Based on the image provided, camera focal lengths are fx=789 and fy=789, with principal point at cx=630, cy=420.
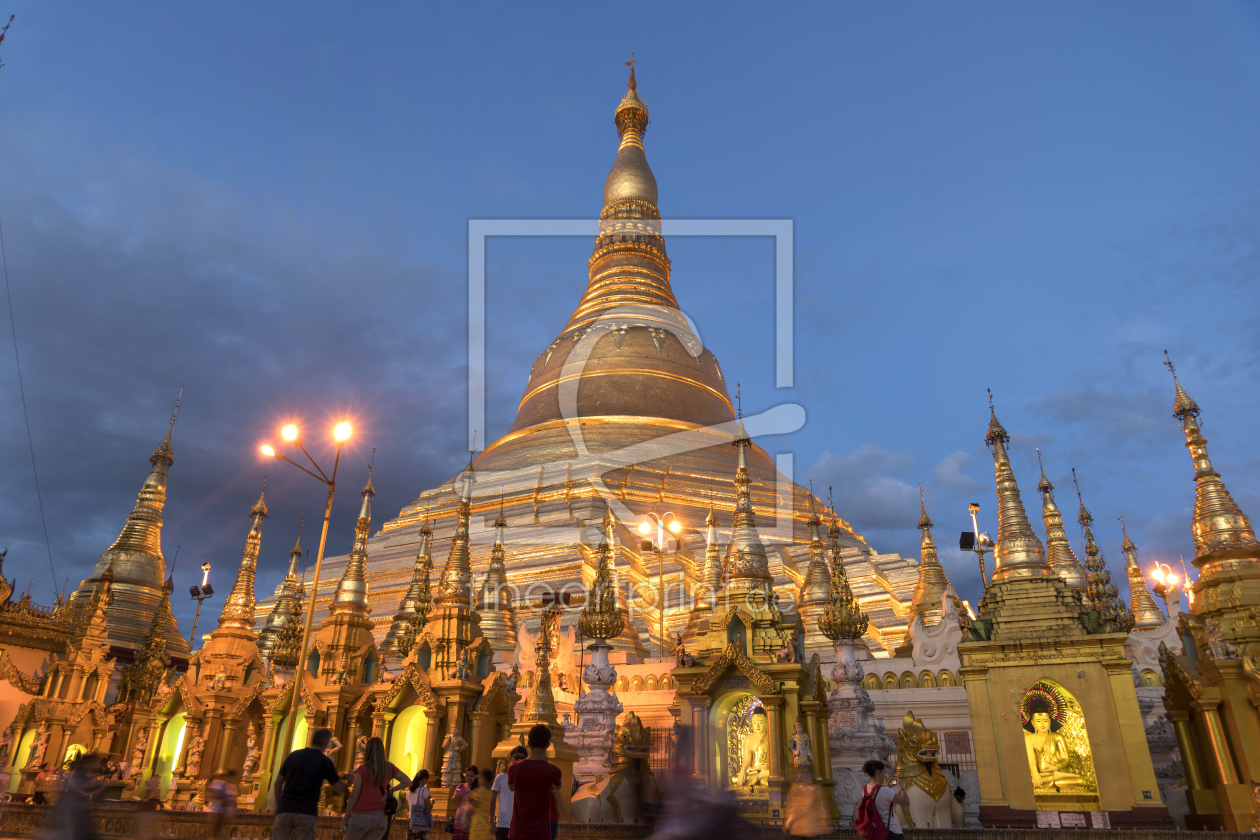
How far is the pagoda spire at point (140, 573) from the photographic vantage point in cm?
3072

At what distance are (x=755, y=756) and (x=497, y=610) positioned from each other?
1124cm

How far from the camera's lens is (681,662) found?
1390 centimetres

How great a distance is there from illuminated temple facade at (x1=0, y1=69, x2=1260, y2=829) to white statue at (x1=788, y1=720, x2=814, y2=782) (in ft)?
0.41

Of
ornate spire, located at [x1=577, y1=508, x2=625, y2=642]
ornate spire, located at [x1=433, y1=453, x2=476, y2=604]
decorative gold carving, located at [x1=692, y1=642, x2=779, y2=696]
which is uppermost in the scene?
ornate spire, located at [x1=433, y1=453, x2=476, y2=604]

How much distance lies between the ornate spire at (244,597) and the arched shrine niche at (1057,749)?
22238 mm

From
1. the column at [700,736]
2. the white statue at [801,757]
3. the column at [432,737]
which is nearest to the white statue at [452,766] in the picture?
the column at [432,737]

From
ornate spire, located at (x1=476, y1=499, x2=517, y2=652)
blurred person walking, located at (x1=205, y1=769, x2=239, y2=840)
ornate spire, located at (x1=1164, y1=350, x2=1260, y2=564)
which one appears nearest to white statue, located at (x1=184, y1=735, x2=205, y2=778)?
ornate spire, located at (x1=476, y1=499, x2=517, y2=652)

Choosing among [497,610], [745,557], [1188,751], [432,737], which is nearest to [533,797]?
[432,737]

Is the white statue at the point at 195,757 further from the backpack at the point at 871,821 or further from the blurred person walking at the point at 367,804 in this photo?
the backpack at the point at 871,821

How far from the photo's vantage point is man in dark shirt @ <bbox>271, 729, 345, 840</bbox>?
19.1ft

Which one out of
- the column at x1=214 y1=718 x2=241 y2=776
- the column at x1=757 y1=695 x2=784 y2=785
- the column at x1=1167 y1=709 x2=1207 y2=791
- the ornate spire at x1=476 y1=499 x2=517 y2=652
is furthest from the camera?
the ornate spire at x1=476 y1=499 x2=517 y2=652

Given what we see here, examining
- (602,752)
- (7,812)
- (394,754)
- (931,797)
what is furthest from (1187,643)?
(7,812)

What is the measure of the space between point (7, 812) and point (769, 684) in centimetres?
1229

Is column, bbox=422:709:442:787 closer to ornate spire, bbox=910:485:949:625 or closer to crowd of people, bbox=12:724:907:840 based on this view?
crowd of people, bbox=12:724:907:840
